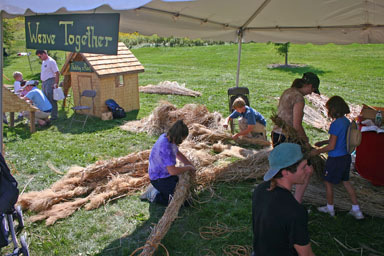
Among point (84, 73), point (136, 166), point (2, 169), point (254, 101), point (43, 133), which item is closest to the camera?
point (2, 169)

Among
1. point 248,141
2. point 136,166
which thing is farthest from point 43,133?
point 248,141

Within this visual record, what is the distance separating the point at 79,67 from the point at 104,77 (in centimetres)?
101

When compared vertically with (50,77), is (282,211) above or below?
below

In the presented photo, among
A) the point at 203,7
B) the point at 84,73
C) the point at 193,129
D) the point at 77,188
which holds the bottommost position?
the point at 77,188

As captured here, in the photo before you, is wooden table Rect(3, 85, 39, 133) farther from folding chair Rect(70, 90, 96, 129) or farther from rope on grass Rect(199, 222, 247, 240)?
rope on grass Rect(199, 222, 247, 240)

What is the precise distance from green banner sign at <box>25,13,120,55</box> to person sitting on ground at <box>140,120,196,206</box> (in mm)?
1417

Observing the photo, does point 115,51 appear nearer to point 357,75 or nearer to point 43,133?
point 43,133

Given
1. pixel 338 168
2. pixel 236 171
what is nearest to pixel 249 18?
pixel 236 171

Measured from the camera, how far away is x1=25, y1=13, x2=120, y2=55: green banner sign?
379 cm

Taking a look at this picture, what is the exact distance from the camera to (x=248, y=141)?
753 centimetres

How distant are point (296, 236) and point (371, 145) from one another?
3.78m

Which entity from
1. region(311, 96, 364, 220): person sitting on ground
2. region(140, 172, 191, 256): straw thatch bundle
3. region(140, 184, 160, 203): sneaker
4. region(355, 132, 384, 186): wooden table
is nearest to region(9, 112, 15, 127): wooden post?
region(140, 184, 160, 203): sneaker

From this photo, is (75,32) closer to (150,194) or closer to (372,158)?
(150,194)

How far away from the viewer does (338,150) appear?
4.41 meters
